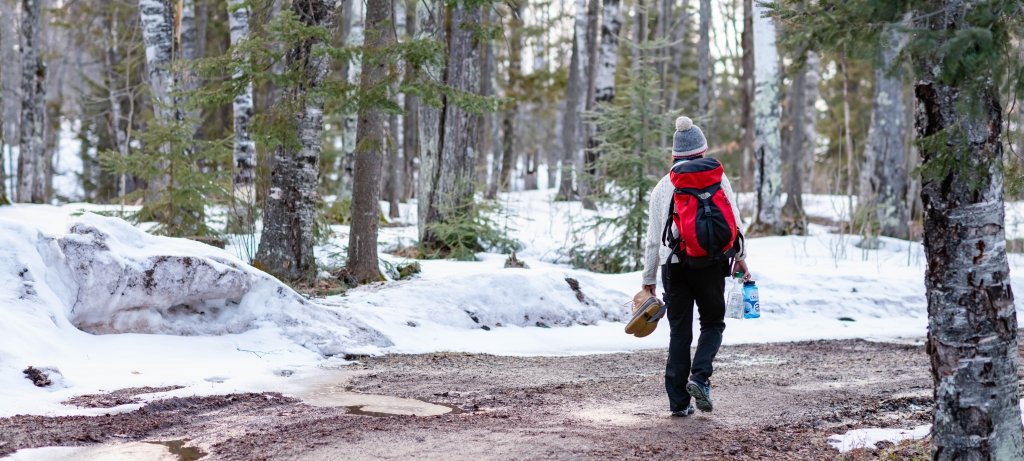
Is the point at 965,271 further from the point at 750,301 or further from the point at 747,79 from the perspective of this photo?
the point at 747,79

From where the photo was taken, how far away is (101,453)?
4.49m

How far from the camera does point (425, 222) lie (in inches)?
554

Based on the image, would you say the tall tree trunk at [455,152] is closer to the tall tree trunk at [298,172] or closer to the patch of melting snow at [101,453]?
the tall tree trunk at [298,172]

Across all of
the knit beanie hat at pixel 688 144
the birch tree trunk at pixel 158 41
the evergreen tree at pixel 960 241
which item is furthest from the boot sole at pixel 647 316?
the birch tree trunk at pixel 158 41

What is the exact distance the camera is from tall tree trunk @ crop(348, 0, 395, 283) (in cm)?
959

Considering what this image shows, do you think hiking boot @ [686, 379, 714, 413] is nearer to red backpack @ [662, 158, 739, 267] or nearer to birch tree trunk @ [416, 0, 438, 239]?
red backpack @ [662, 158, 739, 267]

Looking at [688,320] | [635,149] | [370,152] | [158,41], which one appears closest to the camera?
[688,320]

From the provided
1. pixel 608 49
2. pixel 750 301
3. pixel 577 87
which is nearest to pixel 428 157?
pixel 608 49

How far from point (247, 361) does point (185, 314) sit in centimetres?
101

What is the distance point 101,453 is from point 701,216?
3.52 m

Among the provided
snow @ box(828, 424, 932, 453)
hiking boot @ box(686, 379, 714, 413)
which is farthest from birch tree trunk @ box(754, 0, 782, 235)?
snow @ box(828, 424, 932, 453)

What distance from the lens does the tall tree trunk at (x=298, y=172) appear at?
9766 millimetres

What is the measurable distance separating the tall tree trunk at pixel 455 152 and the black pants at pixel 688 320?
8133 millimetres

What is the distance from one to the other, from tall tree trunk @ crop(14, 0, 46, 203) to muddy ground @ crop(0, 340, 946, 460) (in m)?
15.3
